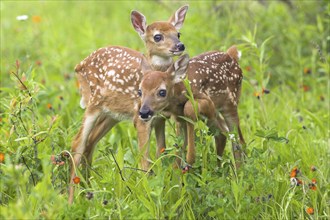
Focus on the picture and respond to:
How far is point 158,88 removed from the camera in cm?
561

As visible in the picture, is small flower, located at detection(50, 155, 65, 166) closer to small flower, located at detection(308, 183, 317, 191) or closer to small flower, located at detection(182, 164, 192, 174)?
small flower, located at detection(182, 164, 192, 174)

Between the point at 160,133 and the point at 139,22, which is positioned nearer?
the point at 160,133

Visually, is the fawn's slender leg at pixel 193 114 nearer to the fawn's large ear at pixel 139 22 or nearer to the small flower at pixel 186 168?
the small flower at pixel 186 168

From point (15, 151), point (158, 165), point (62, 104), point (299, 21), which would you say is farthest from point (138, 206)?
point (299, 21)

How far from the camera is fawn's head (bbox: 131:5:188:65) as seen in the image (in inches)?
254

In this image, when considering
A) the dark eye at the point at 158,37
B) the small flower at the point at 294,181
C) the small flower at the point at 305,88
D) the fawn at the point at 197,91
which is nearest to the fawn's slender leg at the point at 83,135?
the fawn at the point at 197,91

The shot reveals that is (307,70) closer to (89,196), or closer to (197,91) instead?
(197,91)

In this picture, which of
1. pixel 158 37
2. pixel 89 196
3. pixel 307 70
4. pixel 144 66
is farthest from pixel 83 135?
pixel 307 70

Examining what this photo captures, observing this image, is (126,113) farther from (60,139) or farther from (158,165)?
(158,165)

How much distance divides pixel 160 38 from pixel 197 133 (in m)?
1.27

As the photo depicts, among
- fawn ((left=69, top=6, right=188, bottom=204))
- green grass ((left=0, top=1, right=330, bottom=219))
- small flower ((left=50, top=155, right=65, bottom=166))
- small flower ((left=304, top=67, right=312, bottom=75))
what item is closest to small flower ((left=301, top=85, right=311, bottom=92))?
green grass ((left=0, top=1, right=330, bottom=219))

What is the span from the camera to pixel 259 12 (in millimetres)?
9594

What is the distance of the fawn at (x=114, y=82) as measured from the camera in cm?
640

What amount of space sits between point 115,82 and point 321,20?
3539mm
